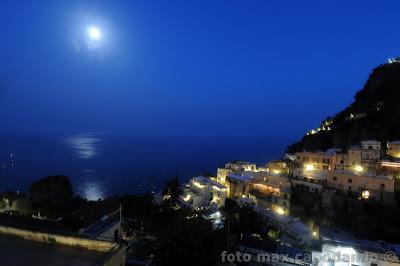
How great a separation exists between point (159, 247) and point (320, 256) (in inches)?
403

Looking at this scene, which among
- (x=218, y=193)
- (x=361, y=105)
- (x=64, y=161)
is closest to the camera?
(x=218, y=193)

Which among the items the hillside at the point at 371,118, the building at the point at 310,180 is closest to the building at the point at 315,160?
the building at the point at 310,180

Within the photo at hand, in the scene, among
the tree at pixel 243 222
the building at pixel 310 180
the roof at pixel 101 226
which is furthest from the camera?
the building at pixel 310 180

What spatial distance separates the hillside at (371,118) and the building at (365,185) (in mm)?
10577

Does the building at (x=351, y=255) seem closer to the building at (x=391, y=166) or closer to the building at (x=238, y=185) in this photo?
the building at (x=391, y=166)

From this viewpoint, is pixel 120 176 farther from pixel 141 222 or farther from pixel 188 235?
pixel 188 235

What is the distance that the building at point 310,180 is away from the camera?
99.7ft

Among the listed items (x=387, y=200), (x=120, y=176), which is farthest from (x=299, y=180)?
(x=120, y=176)

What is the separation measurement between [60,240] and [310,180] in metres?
28.0

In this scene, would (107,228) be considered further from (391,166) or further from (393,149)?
(393,149)

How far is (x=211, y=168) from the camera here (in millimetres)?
90125

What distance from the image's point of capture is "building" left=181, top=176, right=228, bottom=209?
3700cm

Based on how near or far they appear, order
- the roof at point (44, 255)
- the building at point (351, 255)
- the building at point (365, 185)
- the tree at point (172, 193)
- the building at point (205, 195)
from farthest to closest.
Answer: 1. the tree at point (172, 193)
2. the building at point (205, 195)
3. the building at point (365, 185)
4. the building at point (351, 255)
5. the roof at point (44, 255)

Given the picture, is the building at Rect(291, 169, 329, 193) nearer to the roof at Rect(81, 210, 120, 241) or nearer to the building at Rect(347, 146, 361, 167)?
the building at Rect(347, 146, 361, 167)
